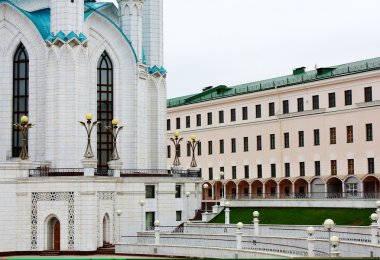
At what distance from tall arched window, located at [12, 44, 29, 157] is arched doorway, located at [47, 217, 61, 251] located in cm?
898

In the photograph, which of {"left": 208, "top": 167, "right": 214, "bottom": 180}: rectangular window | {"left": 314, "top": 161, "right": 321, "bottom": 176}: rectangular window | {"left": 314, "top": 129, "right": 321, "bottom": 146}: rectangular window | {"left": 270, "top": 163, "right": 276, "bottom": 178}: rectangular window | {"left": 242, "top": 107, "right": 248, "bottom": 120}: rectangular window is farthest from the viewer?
{"left": 208, "top": 167, "right": 214, "bottom": 180}: rectangular window

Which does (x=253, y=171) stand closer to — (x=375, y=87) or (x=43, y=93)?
(x=375, y=87)

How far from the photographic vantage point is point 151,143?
5719cm

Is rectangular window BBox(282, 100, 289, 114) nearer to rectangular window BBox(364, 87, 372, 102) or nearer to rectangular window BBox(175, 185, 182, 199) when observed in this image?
rectangular window BBox(364, 87, 372, 102)

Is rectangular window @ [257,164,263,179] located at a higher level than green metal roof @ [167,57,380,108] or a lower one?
lower

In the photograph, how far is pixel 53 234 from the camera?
44.3 metres

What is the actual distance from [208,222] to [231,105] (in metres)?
25.2

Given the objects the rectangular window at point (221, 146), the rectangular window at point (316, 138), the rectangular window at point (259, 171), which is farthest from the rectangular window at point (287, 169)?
the rectangular window at point (221, 146)

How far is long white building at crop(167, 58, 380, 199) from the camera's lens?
200 ft

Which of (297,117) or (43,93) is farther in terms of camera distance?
(297,117)

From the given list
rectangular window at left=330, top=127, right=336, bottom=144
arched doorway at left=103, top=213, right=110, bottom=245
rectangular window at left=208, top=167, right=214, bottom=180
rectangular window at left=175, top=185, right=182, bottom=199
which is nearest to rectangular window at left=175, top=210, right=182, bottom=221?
rectangular window at left=175, top=185, right=182, bottom=199

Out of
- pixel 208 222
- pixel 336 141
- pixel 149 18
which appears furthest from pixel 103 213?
pixel 336 141

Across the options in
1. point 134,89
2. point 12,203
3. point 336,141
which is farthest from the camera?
point 336,141

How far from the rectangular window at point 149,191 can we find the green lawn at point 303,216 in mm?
5564
